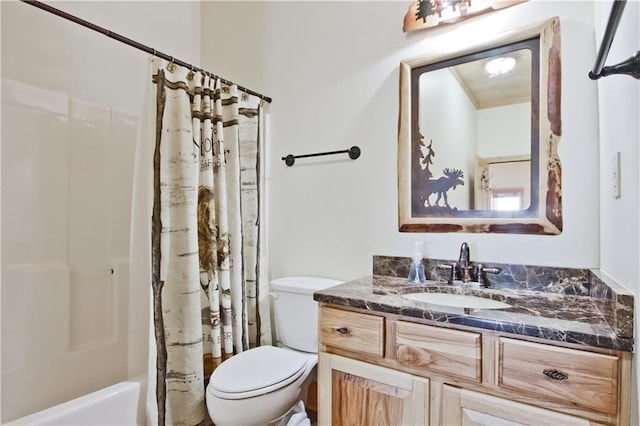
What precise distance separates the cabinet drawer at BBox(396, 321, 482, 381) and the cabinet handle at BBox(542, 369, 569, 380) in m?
0.16

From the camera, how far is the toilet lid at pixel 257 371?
4.36 feet

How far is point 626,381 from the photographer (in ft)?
2.67

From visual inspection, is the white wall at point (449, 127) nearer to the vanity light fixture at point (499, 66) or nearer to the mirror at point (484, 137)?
the mirror at point (484, 137)

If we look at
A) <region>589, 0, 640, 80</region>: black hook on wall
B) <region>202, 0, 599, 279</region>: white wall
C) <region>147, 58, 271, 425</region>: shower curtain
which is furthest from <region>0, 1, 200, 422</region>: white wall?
<region>589, 0, 640, 80</region>: black hook on wall

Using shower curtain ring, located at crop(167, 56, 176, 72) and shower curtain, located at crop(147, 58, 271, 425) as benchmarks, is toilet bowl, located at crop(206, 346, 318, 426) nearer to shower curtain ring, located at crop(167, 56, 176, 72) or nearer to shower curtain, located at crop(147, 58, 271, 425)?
shower curtain, located at crop(147, 58, 271, 425)

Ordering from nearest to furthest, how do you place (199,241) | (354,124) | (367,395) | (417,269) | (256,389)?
(367,395), (256,389), (417,269), (199,241), (354,124)

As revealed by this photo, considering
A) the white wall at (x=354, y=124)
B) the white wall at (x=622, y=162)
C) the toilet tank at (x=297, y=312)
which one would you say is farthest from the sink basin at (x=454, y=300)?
the toilet tank at (x=297, y=312)

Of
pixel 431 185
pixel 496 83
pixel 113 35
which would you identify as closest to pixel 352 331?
pixel 431 185

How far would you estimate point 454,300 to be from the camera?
133 cm

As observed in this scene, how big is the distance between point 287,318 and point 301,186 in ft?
2.53

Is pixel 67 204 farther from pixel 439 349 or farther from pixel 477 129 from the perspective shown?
pixel 477 129

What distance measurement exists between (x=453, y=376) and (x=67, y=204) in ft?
6.31

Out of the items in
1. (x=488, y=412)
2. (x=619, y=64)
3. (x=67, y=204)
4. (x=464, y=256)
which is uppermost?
(x=619, y=64)

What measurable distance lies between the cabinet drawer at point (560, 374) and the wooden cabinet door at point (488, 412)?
0.05 m
